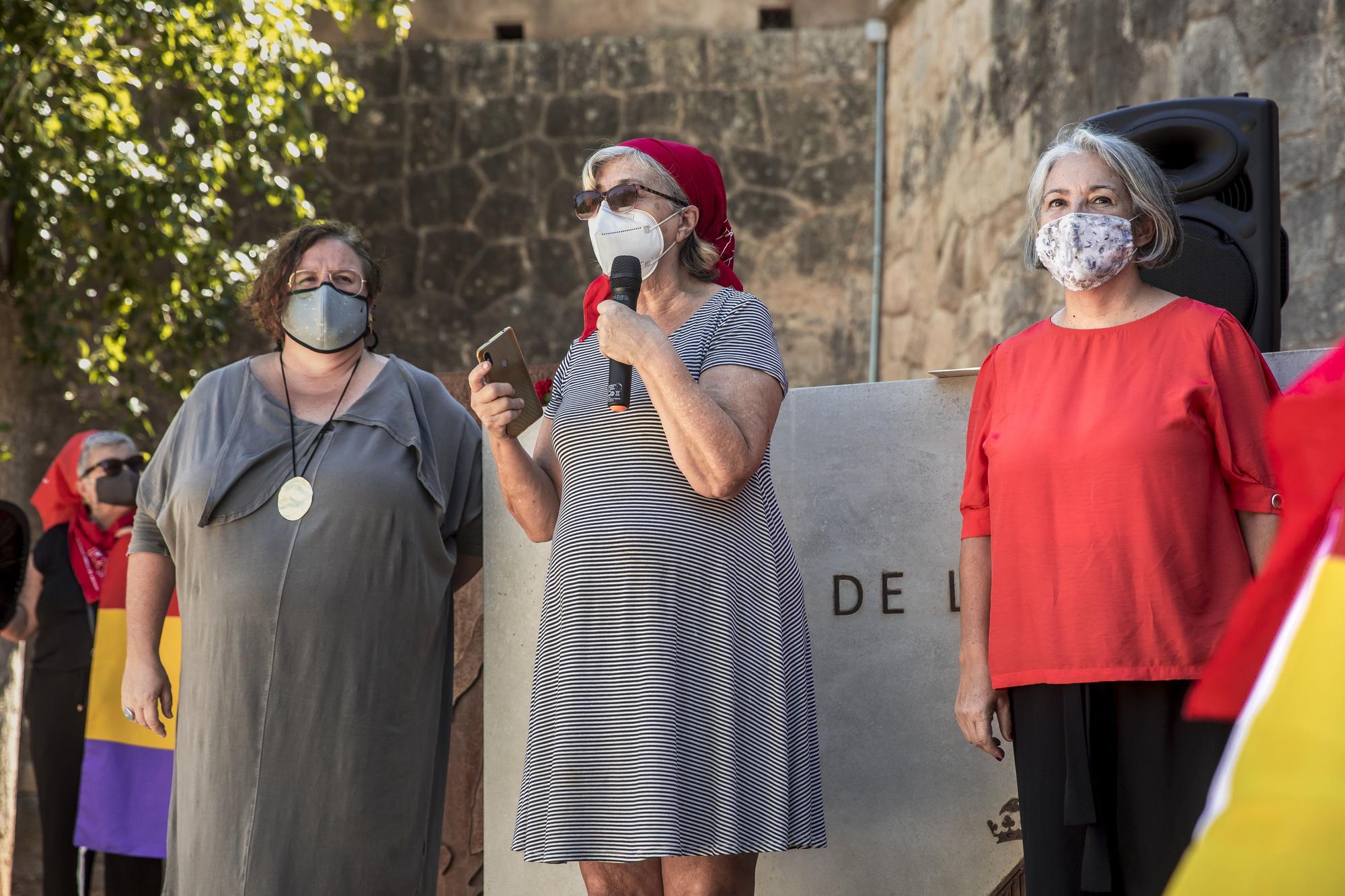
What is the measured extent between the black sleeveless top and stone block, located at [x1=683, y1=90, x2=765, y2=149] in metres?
4.97

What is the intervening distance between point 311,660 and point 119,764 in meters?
2.05

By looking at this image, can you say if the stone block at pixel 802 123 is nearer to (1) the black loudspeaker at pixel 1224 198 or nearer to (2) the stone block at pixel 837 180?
(2) the stone block at pixel 837 180

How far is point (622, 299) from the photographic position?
2.66 m

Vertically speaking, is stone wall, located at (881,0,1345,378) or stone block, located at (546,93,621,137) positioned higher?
stone block, located at (546,93,621,137)

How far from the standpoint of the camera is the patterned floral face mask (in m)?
2.61

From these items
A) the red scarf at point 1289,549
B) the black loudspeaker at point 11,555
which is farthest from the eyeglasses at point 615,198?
the black loudspeaker at point 11,555

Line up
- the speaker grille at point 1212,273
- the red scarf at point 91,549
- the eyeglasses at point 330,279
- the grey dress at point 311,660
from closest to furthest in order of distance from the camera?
the grey dress at point 311,660 → the speaker grille at point 1212,273 → the eyeglasses at point 330,279 → the red scarf at point 91,549

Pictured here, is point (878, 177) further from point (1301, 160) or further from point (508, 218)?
point (1301, 160)

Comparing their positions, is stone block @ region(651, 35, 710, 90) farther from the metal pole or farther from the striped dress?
the striped dress

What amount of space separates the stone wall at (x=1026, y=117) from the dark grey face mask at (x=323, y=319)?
3.16m

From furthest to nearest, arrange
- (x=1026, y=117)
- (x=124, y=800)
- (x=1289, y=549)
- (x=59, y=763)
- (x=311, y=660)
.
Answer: (x=1026, y=117) < (x=59, y=763) < (x=124, y=800) < (x=311, y=660) < (x=1289, y=549)

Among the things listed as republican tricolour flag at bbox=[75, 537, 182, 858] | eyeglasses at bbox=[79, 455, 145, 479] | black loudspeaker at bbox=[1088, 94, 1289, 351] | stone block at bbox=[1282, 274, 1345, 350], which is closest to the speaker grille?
black loudspeaker at bbox=[1088, 94, 1289, 351]

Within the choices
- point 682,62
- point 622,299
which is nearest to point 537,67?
point 682,62

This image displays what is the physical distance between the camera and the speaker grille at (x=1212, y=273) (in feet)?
10.5
